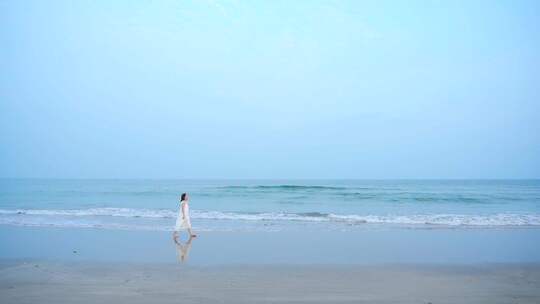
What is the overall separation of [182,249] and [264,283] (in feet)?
14.3

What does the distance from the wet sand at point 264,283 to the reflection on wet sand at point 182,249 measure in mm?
890

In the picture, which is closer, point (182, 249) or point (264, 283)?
point (264, 283)

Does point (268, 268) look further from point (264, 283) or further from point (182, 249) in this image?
point (182, 249)

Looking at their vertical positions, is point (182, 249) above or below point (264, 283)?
below

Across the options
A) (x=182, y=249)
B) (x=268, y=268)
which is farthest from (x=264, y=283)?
(x=182, y=249)

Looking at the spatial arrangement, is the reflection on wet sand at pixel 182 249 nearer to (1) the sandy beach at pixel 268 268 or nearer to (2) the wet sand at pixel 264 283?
(1) the sandy beach at pixel 268 268

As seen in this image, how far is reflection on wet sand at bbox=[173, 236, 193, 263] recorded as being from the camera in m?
10.1

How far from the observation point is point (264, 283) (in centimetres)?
755

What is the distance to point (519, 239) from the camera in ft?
44.2

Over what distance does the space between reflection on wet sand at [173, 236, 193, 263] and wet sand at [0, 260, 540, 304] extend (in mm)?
890

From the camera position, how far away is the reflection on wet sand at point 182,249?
33.1ft

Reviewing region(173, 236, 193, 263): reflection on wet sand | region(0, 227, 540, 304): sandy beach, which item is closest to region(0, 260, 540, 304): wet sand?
region(0, 227, 540, 304): sandy beach

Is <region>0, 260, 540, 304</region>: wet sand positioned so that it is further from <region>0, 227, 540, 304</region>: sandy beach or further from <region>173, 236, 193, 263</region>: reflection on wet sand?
<region>173, 236, 193, 263</region>: reflection on wet sand

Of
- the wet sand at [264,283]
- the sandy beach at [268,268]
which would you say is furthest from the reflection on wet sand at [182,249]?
the wet sand at [264,283]
